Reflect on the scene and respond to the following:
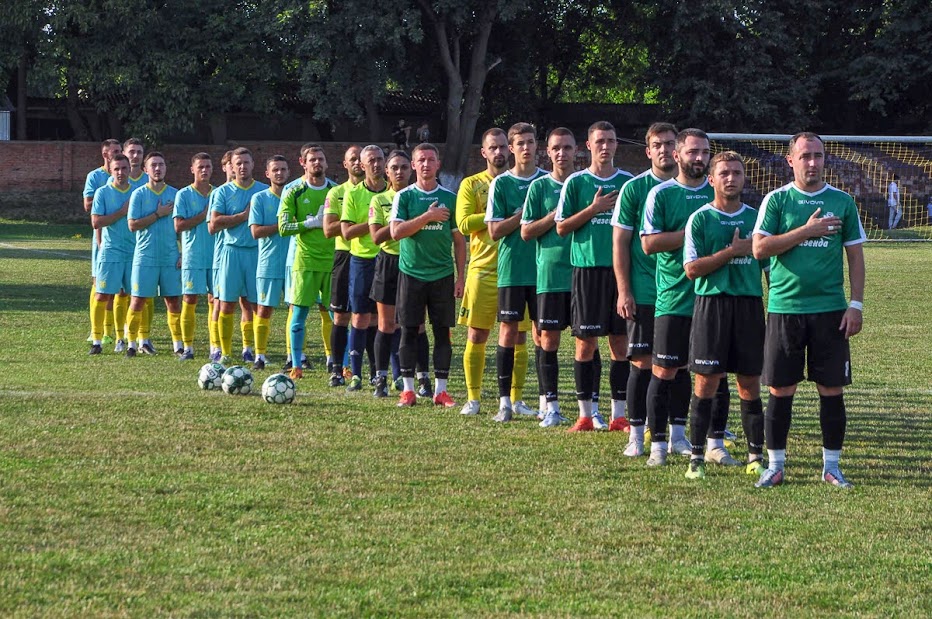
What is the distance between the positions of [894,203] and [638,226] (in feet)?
72.6

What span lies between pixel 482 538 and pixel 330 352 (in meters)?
6.13

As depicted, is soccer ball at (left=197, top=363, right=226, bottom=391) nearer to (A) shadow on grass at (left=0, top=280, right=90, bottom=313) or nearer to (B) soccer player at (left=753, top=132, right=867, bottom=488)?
(B) soccer player at (left=753, top=132, right=867, bottom=488)

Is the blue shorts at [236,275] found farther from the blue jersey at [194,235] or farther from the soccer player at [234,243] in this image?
the blue jersey at [194,235]

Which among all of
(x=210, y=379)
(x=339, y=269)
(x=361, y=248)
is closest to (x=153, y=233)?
(x=339, y=269)

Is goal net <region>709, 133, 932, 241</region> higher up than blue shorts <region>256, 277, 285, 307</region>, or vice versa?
goal net <region>709, 133, 932, 241</region>

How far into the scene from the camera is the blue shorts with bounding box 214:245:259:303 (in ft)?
42.3

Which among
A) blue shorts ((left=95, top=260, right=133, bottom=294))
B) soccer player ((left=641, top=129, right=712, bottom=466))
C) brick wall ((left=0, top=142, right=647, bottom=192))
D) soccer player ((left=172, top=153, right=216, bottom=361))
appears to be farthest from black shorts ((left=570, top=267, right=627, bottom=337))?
brick wall ((left=0, top=142, right=647, bottom=192))

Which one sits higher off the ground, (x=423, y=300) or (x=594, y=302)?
(x=594, y=302)

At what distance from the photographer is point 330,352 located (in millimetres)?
12281

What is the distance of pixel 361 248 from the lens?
11.5 metres

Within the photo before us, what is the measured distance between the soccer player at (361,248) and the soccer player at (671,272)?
3543 millimetres

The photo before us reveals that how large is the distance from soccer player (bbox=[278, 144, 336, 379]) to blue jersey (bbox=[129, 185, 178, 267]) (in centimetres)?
204

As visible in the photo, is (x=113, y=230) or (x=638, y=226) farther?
(x=113, y=230)

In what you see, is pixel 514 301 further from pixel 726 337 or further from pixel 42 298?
pixel 42 298
